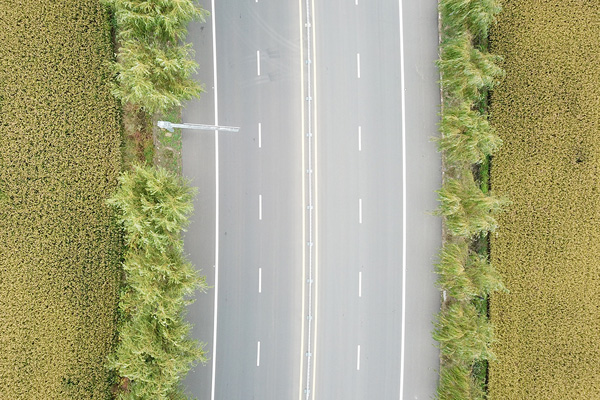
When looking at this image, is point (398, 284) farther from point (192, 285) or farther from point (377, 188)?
point (192, 285)

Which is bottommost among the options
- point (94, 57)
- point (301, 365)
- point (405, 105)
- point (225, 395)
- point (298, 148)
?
point (225, 395)

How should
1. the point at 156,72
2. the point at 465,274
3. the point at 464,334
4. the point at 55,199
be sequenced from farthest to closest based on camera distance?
the point at 55,199, the point at 465,274, the point at 464,334, the point at 156,72

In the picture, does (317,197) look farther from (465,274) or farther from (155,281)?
(155,281)

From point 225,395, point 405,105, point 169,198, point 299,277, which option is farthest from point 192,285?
point 405,105

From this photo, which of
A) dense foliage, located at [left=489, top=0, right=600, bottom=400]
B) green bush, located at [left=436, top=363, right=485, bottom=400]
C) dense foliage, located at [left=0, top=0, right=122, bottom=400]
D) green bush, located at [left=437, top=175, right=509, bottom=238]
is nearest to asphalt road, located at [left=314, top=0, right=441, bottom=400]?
green bush, located at [left=436, top=363, right=485, bottom=400]

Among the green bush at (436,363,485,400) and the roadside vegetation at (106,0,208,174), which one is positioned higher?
the roadside vegetation at (106,0,208,174)

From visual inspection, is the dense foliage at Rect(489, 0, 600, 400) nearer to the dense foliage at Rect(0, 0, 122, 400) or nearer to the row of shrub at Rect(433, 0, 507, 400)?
the row of shrub at Rect(433, 0, 507, 400)

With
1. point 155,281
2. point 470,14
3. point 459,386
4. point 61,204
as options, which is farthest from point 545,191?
point 61,204
